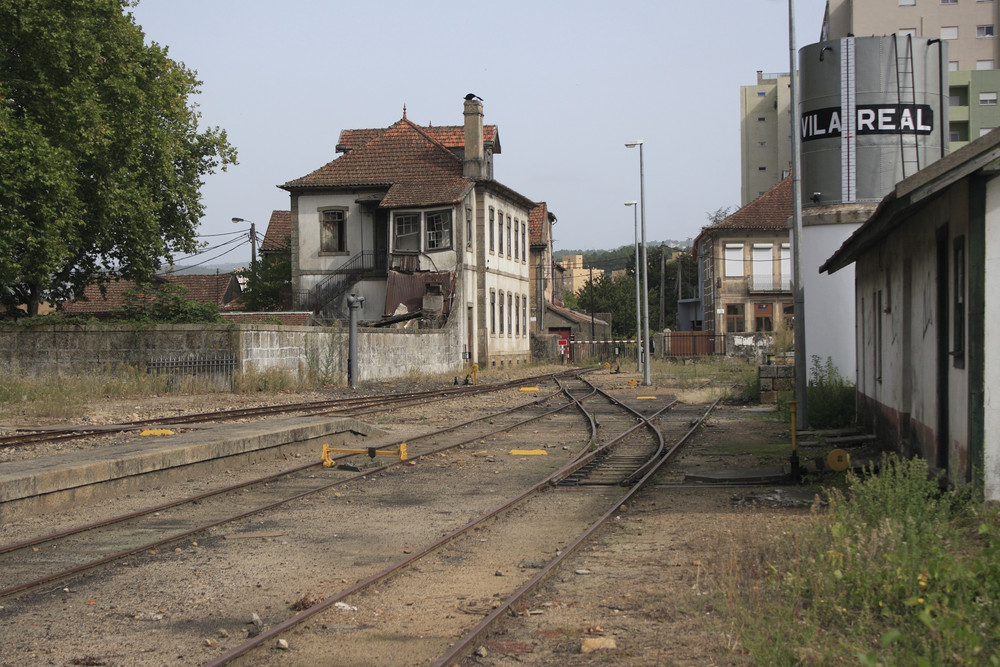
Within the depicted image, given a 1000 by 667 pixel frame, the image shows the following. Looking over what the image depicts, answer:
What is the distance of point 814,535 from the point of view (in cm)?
682

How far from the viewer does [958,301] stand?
917cm

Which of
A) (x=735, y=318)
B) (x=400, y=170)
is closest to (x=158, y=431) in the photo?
(x=400, y=170)

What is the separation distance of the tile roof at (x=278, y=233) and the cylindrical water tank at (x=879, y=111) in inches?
1479

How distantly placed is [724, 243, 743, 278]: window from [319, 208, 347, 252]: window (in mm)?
24051

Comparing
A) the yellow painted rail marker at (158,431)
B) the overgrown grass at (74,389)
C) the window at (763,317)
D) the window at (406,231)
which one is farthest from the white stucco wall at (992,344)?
the window at (763,317)

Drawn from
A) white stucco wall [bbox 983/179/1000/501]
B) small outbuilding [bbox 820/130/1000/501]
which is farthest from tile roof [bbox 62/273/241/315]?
white stucco wall [bbox 983/179/1000/501]

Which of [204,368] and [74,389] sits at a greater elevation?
[204,368]

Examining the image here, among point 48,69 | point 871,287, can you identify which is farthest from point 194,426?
point 48,69

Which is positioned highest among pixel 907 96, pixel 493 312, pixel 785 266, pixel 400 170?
pixel 400 170

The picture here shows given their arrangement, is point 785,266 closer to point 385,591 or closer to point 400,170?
point 400,170

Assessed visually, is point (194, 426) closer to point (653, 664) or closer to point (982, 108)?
point (653, 664)

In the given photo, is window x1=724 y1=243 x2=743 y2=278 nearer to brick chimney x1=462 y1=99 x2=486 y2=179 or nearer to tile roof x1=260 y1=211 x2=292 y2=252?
brick chimney x1=462 y1=99 x2=486 y2=179

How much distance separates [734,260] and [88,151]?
132 ft

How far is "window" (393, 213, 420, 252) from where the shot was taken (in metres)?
45.4
